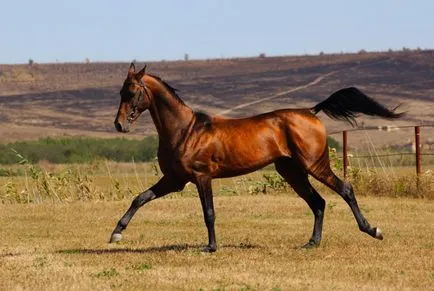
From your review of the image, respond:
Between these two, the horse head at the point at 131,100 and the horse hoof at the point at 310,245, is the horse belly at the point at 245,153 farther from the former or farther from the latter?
the horse hoof at the point at 310,245

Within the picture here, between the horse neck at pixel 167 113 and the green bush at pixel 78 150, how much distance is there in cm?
2992

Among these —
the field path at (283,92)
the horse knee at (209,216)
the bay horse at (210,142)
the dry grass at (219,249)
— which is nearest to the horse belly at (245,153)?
the bay horse at (210,142)

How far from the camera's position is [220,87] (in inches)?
3300

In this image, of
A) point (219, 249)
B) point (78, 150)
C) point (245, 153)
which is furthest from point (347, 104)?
point (78, 150)

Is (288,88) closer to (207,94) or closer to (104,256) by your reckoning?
(207,94)

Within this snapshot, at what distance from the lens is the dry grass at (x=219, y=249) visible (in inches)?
477

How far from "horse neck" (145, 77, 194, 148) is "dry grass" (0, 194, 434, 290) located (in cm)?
146

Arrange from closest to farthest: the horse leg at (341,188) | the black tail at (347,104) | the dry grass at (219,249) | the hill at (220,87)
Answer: the dry grass at (219,249) → the horse leg at (341,188) → the black tail at (347,104) → the hill at (220,87)

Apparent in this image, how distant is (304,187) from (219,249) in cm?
142

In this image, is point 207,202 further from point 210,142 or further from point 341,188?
point 341,188

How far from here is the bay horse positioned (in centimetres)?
1415

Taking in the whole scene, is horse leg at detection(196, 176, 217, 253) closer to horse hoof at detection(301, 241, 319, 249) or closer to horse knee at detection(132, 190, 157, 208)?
horse knee at detection(132, 190, 157, 208)

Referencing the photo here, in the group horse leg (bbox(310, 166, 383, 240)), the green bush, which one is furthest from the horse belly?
the green bush

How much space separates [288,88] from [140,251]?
6723 centimetres
